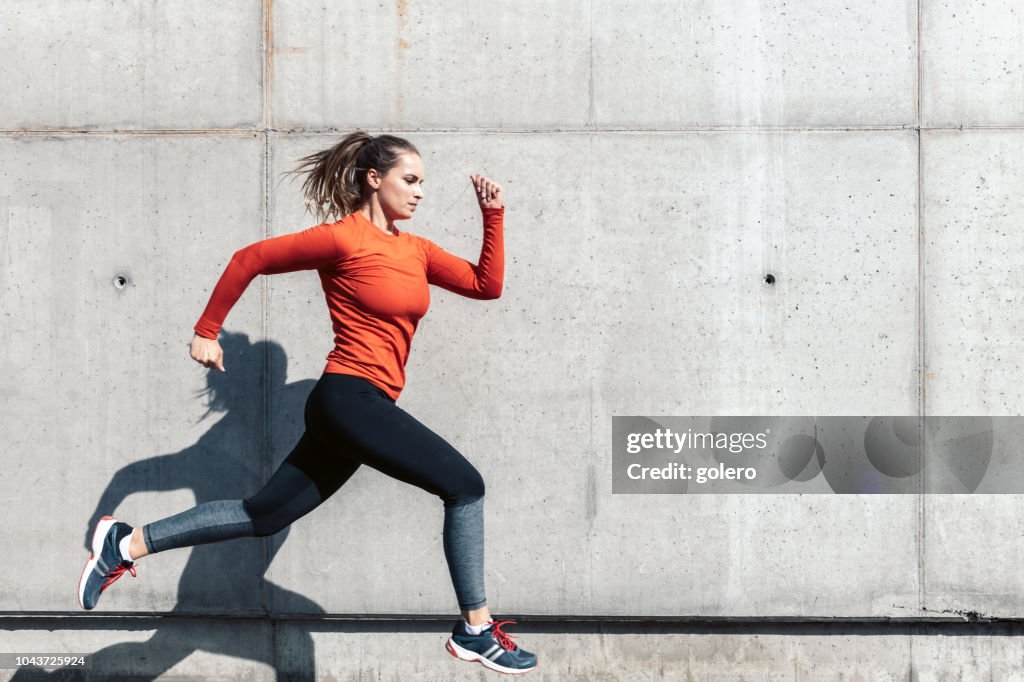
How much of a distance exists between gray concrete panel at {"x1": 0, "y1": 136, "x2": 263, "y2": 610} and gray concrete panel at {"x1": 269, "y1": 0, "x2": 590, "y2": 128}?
1.85 feet

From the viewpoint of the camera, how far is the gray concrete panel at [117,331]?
443cm

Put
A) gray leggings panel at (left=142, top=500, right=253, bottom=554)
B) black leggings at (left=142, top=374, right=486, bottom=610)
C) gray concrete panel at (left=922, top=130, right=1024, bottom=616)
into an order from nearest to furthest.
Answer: black leggings at (left=142, top=374, right=486, bottom=610) < gray leggings panel at (left=142, top=500, right=253, bottom=554) < gray concrete panel at (left=922, top=130, right=1024, bottom=616)

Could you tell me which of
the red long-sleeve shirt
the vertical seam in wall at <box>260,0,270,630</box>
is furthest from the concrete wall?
the red long-sleeve shirt

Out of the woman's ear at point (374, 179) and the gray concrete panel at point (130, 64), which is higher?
the gray concrete panel at point (130, 64)

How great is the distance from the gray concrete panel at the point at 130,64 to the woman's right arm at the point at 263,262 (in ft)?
3.94

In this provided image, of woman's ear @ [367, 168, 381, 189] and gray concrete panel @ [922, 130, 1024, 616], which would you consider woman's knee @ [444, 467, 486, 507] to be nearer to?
woman's ear @ [367, 168, 381, 189]

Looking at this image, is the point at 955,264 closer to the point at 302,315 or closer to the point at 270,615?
the point at 302,315

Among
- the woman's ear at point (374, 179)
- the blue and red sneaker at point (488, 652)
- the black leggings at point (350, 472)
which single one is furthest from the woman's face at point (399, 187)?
the blue and red sneaker at point (488, 652)

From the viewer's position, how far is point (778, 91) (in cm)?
439

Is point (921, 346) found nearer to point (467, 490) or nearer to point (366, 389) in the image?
point (467, 490)

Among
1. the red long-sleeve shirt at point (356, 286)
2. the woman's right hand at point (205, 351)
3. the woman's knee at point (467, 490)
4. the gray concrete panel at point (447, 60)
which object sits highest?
the gray concrete panel at point (447, 60)

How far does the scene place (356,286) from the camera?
11.3 feet

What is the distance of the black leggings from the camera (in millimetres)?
3289

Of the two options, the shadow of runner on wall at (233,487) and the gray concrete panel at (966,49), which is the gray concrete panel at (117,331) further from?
the gray concrete panel at (966,49)
